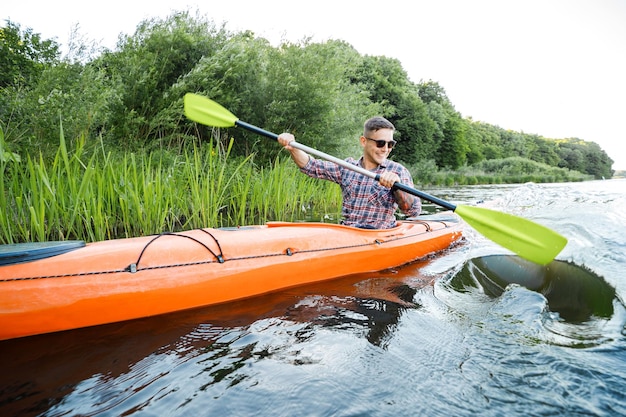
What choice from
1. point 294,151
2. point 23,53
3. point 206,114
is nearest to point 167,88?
point 23,53

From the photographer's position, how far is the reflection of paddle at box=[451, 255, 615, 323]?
7.77 feet

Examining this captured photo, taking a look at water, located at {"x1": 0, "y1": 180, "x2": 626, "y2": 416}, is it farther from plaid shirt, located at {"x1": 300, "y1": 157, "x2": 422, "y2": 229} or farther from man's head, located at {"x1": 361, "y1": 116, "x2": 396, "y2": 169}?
man's head, located at {"x1": 361, "y1": 116, "x2": 396, "y2": 169}

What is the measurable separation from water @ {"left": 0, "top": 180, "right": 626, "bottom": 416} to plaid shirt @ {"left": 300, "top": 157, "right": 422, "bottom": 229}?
0.85 metres

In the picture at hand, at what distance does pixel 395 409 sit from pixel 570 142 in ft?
247

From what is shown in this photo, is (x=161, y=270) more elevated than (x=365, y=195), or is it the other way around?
(x=365, y=195)

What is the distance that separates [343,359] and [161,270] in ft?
3.73

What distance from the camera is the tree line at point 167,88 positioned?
383 centimetres

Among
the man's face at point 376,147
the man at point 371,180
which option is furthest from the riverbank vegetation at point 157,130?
the man's face at point 376,147

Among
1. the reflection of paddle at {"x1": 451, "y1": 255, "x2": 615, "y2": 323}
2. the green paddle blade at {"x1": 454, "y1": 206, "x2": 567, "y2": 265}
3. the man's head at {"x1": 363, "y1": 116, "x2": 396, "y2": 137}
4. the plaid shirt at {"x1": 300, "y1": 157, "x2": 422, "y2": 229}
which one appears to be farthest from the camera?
the plaid shirt at {"x1": 300, "y1": 157, "x2": 422, "y2": 229}

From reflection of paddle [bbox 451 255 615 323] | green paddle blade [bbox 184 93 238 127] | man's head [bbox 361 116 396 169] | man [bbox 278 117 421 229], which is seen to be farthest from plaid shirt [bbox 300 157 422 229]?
green paddle blade [bbox 184 93 238 127]

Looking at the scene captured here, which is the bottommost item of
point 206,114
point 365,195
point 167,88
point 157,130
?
point 365,195

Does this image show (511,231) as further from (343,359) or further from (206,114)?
(206,114)

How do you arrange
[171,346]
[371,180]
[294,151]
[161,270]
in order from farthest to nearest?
1. [294,151]
2. [371,180]
3. [161,270]
4. [171,346]

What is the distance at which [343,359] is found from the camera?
1.76m
